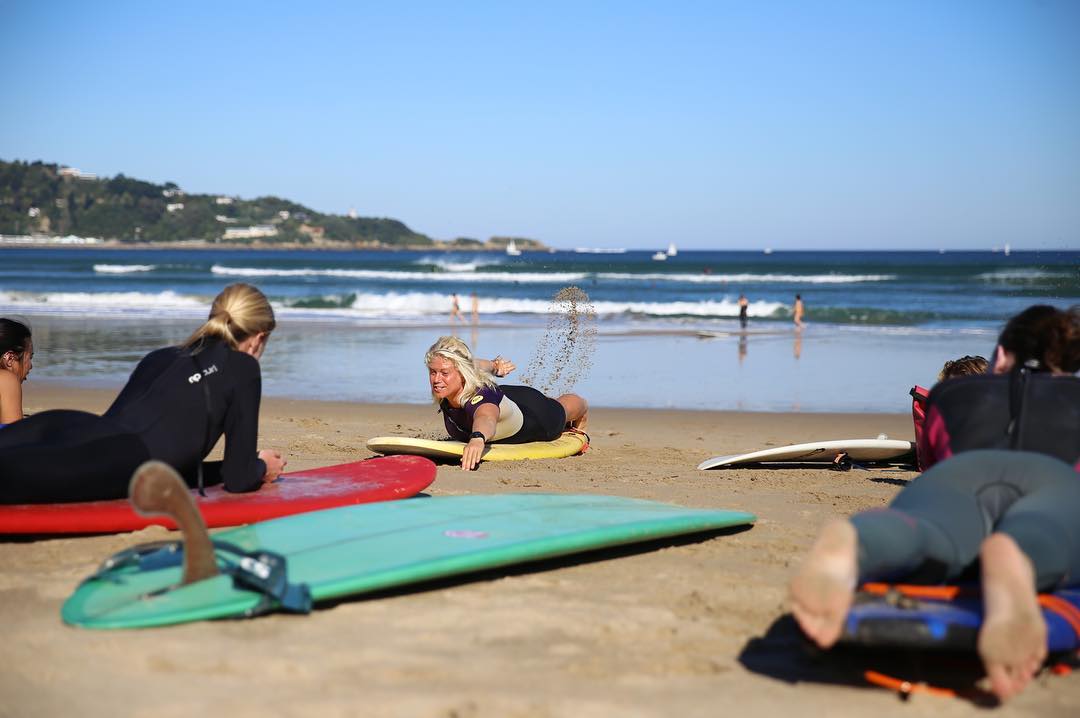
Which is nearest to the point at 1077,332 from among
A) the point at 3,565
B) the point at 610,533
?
the point at 610,533

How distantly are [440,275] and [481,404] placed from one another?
4592 cm

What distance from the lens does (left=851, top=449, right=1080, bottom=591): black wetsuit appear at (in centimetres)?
287

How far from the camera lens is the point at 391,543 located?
12.8ft

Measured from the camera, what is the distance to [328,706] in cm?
271

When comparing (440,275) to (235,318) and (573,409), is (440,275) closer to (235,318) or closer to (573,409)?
(573,409)

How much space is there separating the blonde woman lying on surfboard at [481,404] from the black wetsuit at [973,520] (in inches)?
149

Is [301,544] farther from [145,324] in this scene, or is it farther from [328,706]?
[145,324]

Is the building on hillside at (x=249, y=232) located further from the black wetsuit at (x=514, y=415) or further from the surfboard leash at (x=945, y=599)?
the surfboard leash at (x=945, y=599)

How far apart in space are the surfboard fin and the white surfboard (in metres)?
4.29

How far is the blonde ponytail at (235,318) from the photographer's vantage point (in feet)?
14.6

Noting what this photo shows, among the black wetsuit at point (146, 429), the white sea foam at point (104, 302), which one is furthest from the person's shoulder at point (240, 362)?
the white sea foam at point (104, 302)

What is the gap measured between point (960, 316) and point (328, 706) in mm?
27926

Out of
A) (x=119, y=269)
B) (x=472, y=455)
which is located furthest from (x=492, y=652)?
(x=119, y=269)

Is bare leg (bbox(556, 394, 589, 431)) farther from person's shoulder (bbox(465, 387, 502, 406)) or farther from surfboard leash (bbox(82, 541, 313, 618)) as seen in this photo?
surfboard leash (bbox(82, 541, 313, 618))
